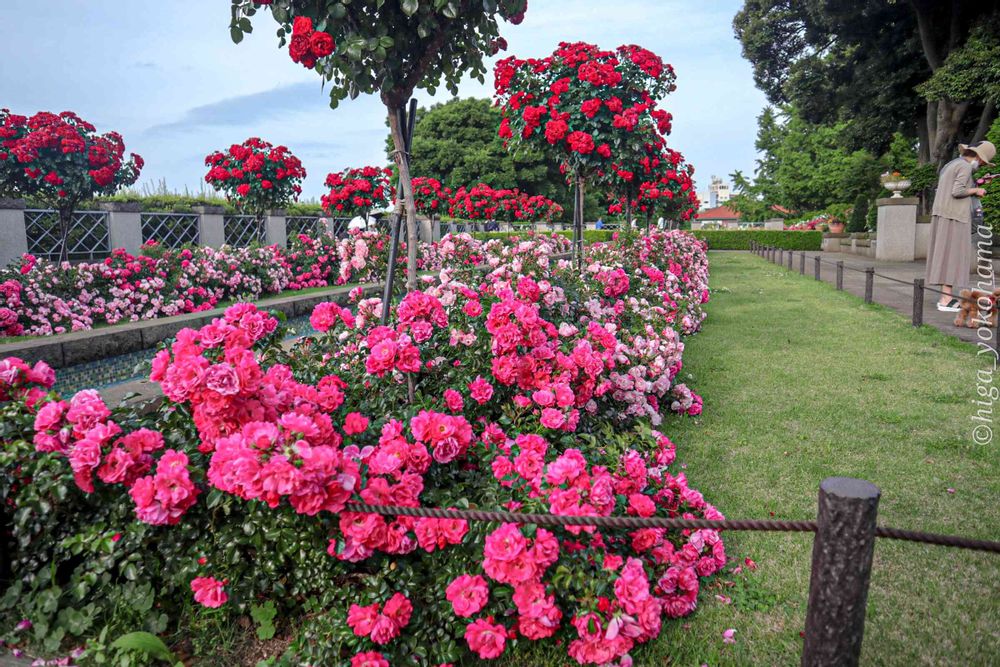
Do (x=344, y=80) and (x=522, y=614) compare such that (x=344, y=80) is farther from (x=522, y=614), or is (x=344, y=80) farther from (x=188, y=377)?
(x=522, y=614)

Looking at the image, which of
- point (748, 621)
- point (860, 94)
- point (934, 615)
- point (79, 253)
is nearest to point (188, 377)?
point (748, 621)

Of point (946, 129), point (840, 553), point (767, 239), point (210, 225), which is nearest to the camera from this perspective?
point (840, 553)

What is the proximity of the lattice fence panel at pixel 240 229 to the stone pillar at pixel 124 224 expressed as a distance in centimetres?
288

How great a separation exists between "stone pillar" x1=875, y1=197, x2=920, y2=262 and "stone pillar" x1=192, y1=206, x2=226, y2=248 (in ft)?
62.2

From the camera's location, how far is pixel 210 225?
16703 mm

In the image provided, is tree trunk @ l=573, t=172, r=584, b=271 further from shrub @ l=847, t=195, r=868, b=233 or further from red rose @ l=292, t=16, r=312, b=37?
shrub @ l=847, t=195, r=868, b=233

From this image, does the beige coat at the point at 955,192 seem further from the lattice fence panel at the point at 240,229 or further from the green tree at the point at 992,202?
the lattice fence panel at the point at 240,229

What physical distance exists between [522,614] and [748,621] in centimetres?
90

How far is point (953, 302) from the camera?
8.79 m

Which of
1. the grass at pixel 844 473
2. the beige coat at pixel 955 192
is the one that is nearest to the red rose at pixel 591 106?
the grass at pixel 844 473

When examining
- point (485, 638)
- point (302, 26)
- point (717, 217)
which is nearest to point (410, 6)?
point (302, 26)

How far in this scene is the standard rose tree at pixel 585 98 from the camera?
22.8ft

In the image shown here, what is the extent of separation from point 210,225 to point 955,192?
15645 mm

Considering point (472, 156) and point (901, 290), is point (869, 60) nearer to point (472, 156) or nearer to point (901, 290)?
point (901, 290)
